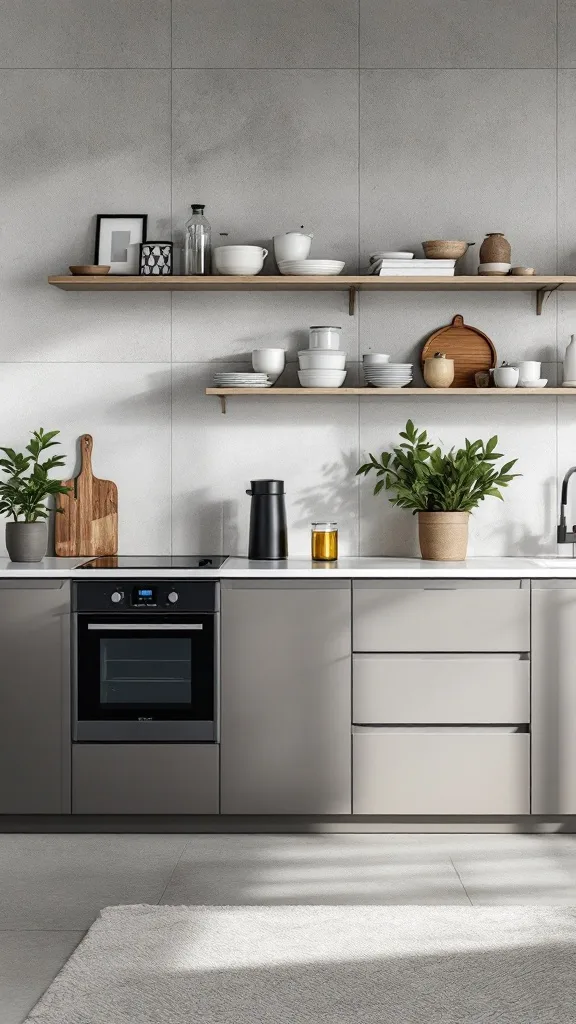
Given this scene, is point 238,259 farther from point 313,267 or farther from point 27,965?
point 27,965

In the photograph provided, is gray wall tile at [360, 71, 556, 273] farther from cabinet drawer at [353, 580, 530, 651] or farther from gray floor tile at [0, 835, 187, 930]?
gray floor tile at [0, 835, 187, 930]

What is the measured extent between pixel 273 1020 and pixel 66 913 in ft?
2.69

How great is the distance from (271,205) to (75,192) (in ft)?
2.49

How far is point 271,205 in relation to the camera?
12.9 feet

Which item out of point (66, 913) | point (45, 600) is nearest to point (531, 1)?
point (45, 600)

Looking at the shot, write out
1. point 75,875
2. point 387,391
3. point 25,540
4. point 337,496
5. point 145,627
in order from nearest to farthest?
point 75,875 < point 145,627 < point 25,540 < point 387,391 < point 337,496

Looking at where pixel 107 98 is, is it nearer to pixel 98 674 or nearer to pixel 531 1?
pixel 531 1

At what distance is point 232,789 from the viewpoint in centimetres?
342

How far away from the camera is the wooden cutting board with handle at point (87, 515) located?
394 cm

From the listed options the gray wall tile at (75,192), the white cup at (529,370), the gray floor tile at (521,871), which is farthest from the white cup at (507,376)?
the gray floor tile at (521,871)

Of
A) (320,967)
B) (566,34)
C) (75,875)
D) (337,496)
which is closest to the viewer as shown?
(320,967)

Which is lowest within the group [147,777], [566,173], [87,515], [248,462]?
[147,777]

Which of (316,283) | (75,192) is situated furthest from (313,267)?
(75,192)

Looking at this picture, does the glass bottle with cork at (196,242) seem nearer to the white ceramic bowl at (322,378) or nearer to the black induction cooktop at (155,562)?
the white ceramic bowl at (322,378)
